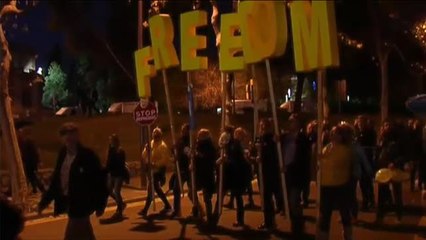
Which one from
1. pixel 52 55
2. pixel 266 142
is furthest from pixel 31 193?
pixel 52 55

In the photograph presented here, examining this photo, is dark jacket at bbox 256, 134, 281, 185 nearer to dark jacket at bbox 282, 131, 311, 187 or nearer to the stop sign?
dark jacket at bbox 282, 131, 311, 187

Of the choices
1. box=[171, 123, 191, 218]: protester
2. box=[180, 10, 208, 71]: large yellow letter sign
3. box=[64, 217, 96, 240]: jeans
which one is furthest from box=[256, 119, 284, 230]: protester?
box=[64, 217, 96, 240]: jeans

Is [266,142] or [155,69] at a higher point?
[155,69]

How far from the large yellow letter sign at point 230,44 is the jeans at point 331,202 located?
3038 millimetres

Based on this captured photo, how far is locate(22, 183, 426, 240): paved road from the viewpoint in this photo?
41.2 ft

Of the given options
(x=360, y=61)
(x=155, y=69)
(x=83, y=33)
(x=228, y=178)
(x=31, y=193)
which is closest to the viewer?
(x=228, y=178)

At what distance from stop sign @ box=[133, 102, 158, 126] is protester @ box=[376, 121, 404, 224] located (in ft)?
17.9

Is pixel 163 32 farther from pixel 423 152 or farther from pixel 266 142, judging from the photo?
pixel 423 152

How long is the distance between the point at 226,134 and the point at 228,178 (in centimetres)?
77

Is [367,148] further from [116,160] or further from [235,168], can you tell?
[116,160]

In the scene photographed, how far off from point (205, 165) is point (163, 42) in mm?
2277

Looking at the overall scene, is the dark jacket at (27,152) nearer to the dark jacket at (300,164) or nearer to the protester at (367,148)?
the protester at (367,148)

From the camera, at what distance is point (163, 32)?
545 inches

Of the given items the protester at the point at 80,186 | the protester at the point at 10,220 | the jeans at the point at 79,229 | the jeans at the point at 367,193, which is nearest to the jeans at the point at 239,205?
the jeans at the point at 367,193
